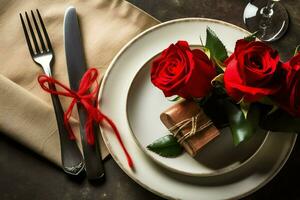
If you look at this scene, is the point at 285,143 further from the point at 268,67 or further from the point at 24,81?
the point at 24,81

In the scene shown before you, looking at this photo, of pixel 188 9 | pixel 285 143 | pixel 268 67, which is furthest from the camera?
pixel 188 9

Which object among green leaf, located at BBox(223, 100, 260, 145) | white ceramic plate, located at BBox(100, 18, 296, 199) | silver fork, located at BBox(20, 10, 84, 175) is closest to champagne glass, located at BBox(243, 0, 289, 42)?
white ceramic plate, located at BBox(100, 18, 296, 199)

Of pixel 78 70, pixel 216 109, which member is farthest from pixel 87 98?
pixel 216 109

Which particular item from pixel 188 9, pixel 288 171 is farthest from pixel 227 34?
pixel 288 171

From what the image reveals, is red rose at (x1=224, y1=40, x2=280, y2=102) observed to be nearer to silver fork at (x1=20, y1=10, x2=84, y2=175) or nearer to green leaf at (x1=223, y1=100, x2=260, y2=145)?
green leaf at (x1=223, y1=100, x2=260, y2=145)

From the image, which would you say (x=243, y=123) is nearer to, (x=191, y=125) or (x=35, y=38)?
(x=191, y=125)

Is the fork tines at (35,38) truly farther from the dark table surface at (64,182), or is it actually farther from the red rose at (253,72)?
the red rose at (253,72)
